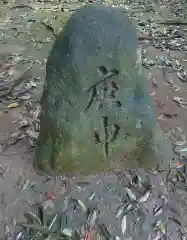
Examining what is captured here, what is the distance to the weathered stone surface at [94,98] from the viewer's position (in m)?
2.05

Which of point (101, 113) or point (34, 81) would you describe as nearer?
point (101, 113)

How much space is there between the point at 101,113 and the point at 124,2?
14.5 feet

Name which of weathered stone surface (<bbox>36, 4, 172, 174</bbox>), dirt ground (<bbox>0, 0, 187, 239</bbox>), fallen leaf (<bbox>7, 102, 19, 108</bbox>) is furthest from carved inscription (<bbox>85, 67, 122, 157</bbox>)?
fallen leaf (<bbox>7, 102, 19, 108</bbox>)

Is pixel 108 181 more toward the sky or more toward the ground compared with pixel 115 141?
more toward the ground

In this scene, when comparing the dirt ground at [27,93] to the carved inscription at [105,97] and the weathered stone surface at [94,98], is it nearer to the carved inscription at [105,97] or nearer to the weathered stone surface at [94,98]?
the weathered stone surface at [94,98]

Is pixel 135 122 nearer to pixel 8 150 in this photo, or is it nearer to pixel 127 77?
pixel 127 77

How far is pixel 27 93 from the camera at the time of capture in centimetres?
345

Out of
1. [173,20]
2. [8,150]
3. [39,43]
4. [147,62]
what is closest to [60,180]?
[8,150]

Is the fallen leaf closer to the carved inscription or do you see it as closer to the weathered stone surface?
the weathered stone surface

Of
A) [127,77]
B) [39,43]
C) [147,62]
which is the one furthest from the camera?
[39,43]

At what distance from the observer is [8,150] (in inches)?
105

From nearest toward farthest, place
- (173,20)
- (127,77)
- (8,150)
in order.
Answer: (127,77) → (8,150) → (173,20)

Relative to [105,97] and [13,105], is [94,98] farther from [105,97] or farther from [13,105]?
[13,105]

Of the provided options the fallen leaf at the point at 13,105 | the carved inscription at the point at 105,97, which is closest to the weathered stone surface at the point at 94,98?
the carved inscription at the point at 105,97
